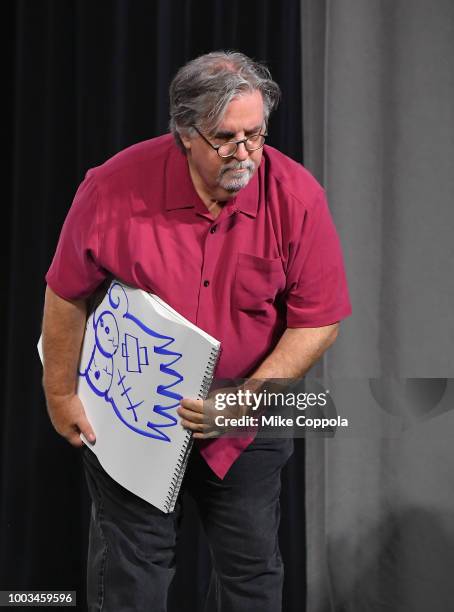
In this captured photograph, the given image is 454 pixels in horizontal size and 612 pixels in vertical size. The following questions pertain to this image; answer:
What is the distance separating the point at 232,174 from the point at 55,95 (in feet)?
2.68

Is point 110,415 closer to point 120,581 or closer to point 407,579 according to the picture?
point 120,581

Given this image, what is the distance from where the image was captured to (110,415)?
142 cm

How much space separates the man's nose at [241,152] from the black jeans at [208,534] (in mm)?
469

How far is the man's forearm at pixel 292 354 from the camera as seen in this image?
1.34 meters

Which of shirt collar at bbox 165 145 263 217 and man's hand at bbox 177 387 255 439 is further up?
shirt collar at bbox 165 145 263 217

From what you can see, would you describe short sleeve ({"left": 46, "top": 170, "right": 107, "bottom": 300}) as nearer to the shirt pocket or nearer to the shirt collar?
the shirt collar

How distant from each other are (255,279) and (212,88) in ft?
0.93

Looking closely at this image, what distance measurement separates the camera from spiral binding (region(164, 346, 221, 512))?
50.6 inches

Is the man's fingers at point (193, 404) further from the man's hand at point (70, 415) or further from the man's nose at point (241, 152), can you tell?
the man's nose at point (241, 152)

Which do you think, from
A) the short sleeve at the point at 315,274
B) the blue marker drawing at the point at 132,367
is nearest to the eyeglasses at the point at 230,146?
the short sleeve at the point at 315,274

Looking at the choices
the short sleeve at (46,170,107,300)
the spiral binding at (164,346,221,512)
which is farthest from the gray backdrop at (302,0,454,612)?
the short sleeve at (46,170,107,300)

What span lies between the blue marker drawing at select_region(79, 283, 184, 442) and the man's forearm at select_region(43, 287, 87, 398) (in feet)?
0.09

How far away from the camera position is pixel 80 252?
1316mm

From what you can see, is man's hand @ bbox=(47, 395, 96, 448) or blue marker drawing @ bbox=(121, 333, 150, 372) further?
man's hand @ bbox=(47, 395, 96, 448)
